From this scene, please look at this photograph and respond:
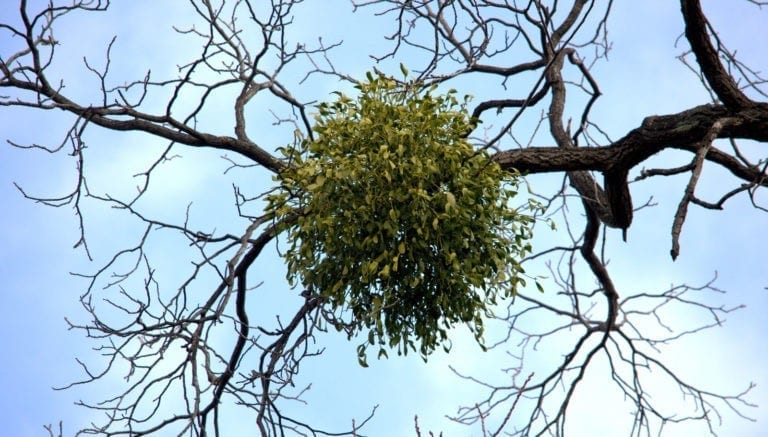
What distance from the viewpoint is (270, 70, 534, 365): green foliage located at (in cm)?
373

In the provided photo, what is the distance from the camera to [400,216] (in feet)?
12.3

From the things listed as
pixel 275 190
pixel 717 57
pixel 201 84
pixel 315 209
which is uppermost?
pixel 201 84

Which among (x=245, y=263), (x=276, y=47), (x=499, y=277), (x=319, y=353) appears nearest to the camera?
(x=499, y=277)

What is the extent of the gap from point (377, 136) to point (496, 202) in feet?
2.04

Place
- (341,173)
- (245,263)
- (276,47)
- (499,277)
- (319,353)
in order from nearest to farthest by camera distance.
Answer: (341,173) < (499,277) < (319,353) < (245,263) < (276,47)

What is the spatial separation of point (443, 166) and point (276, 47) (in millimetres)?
1636

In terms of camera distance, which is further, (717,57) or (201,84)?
(201,84)

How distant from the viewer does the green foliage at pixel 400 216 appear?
3.73 meters

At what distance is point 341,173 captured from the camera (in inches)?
146

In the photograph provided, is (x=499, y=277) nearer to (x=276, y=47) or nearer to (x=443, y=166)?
→ (x=443, y=166)

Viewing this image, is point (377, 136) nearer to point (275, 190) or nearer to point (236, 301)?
point (275, 190)

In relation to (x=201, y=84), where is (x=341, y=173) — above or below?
below

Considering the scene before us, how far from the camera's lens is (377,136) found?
3.82 metres

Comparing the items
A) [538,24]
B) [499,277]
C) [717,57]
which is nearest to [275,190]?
[499,277]
